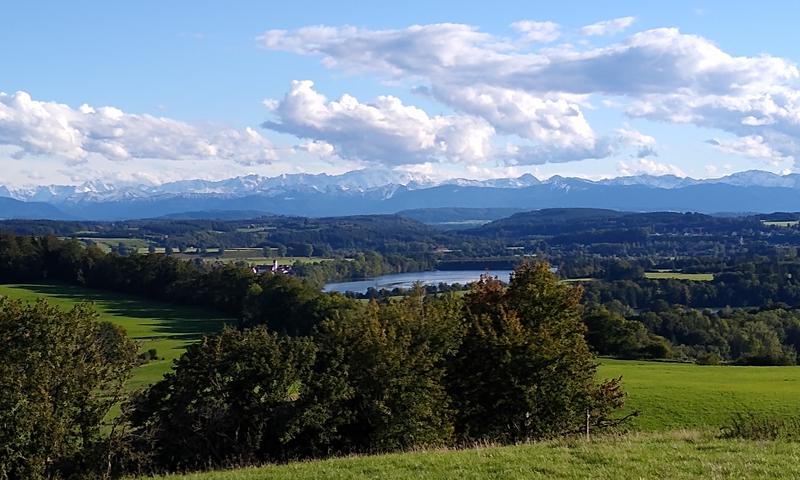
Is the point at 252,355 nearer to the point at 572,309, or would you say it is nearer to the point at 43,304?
the point at 43,304

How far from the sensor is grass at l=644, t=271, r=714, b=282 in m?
135

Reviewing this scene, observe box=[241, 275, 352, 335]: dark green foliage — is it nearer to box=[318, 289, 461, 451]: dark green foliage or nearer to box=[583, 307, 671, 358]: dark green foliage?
box=[583, 307, 671, 358]: dark green foliage

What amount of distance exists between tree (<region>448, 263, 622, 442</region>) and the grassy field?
3054cm

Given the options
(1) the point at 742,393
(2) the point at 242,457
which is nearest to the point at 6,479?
(2) the point at 242,457

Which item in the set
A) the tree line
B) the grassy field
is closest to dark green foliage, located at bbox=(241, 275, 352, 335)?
the grassy field

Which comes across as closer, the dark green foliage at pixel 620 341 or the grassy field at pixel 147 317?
the grassy field at pixel 147 317

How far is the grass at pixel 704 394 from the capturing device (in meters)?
34.9

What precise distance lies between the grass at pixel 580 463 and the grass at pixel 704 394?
16.4 m

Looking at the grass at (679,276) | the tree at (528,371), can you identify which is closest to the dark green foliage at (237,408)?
the tree at (528,371)

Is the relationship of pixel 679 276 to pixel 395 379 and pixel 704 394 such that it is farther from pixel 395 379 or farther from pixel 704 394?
pixel 395 379

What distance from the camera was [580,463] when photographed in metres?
15.4

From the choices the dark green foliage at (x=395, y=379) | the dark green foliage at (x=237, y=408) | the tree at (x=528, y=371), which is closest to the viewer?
the dark green foliage at (x=237, y=408)

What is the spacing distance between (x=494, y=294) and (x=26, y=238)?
4344 inches

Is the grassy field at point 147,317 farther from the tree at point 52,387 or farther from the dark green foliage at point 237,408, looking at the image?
the tree at point 52,387
